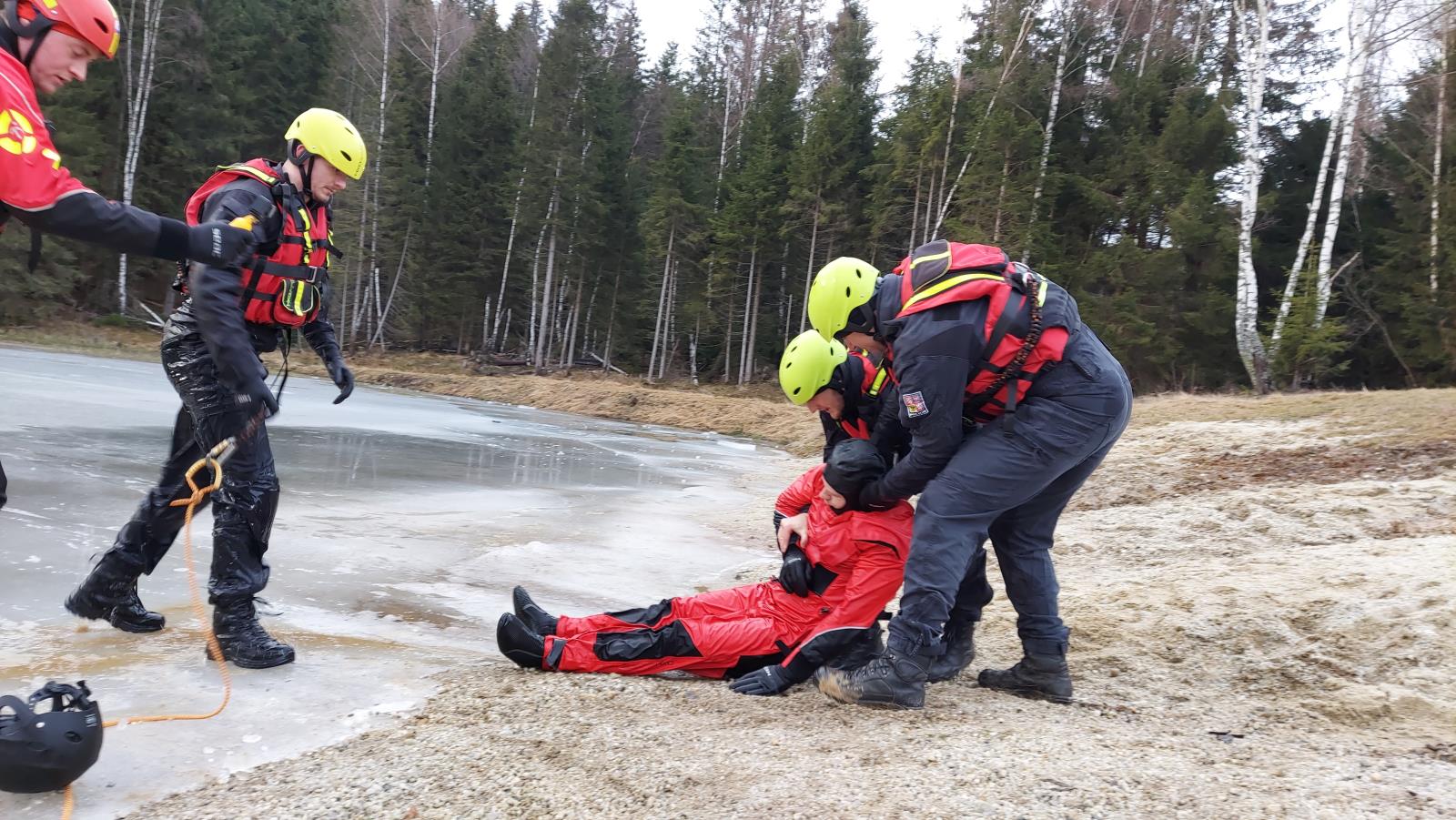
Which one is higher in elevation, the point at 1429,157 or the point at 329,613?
the point at 1429,157

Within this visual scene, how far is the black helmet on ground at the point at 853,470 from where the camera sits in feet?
12.1

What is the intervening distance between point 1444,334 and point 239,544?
22.6m

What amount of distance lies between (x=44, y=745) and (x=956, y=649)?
10.3 feet

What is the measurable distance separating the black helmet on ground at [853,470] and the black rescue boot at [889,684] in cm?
69

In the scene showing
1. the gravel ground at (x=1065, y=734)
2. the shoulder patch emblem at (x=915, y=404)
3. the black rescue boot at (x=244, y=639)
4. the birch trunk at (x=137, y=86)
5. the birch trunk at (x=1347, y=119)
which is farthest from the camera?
the birch trunk at (x=137, y=86)

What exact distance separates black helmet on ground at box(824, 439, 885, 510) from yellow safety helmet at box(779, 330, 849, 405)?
0.35 m

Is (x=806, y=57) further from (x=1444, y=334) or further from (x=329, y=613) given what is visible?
(x=329, y=613)

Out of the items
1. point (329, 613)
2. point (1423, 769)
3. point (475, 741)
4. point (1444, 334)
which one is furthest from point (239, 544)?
point (1444, 334)

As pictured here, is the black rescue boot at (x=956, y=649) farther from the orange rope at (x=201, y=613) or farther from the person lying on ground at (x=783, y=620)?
the orange rope at (x=201, y=613)

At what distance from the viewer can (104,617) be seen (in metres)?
3.61

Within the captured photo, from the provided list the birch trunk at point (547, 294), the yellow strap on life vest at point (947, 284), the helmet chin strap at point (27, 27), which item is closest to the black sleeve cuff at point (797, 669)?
the yellow strap on life vest at point (947, 284)

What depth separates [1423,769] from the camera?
2578mm

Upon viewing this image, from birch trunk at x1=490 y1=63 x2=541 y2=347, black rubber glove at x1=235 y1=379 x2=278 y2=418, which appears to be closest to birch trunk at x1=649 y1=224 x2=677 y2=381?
birch trunk at x1=490 y1=63 x2=541 y2=347

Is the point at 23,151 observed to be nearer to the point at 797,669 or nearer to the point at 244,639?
the point at 244,639
